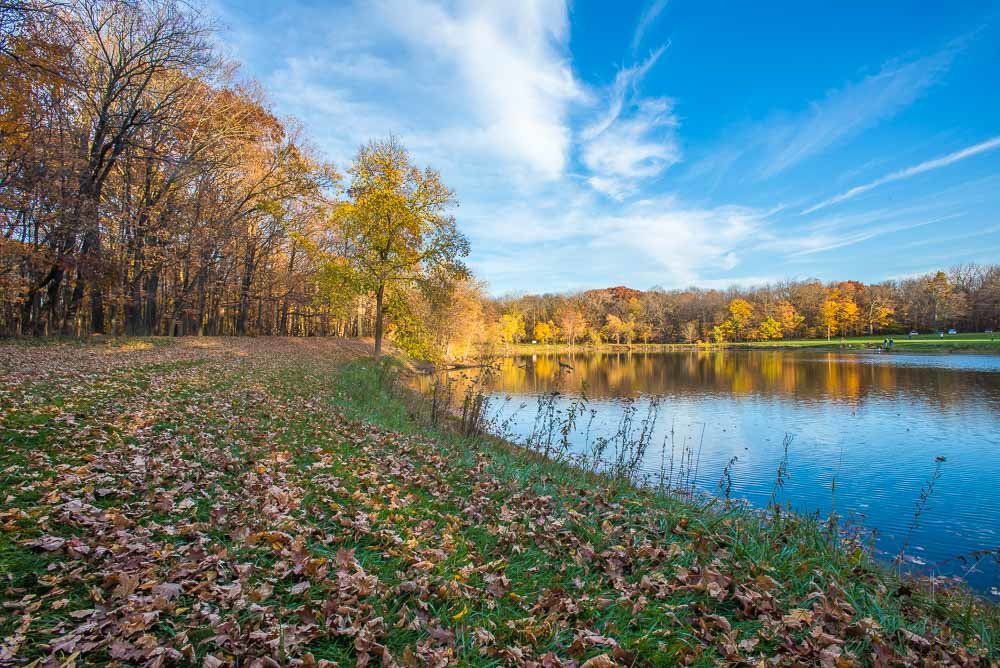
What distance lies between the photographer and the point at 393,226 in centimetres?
2212

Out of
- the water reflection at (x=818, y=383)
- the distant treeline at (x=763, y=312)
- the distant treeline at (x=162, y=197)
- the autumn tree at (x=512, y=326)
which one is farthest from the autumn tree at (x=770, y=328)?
the distant treeline at (x=162, y=197)

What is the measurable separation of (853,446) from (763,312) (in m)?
92.8

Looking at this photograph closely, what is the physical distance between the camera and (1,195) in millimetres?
14641

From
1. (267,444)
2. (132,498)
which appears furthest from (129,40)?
(132,498)

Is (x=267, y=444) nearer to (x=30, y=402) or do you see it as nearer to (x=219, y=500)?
(x=219, y=500)

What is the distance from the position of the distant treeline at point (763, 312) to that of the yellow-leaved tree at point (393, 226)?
40.3 metres

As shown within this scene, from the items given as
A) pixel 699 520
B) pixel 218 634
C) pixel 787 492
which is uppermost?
pixel 218 634

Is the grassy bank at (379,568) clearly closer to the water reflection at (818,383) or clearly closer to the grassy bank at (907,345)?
the water reflection at (818,383)

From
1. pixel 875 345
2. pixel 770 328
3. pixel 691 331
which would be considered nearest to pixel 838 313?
pixel 770 328

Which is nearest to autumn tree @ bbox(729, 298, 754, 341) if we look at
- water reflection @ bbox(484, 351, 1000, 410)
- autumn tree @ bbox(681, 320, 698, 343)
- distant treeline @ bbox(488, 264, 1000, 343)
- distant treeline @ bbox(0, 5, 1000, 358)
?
distant treeline @ bbox(488, 264, 1000, 343)

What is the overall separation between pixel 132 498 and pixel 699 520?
19.9 feet

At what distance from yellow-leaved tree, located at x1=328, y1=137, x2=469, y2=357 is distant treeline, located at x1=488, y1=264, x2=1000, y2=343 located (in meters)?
40.3

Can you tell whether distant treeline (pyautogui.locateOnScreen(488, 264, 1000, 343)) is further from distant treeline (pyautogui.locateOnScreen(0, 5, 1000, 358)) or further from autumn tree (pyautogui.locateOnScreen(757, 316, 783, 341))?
distant treeline (pyautogui.locateOnScreen(0, 5, 1000, 358))

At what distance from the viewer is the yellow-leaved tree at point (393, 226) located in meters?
21.8
